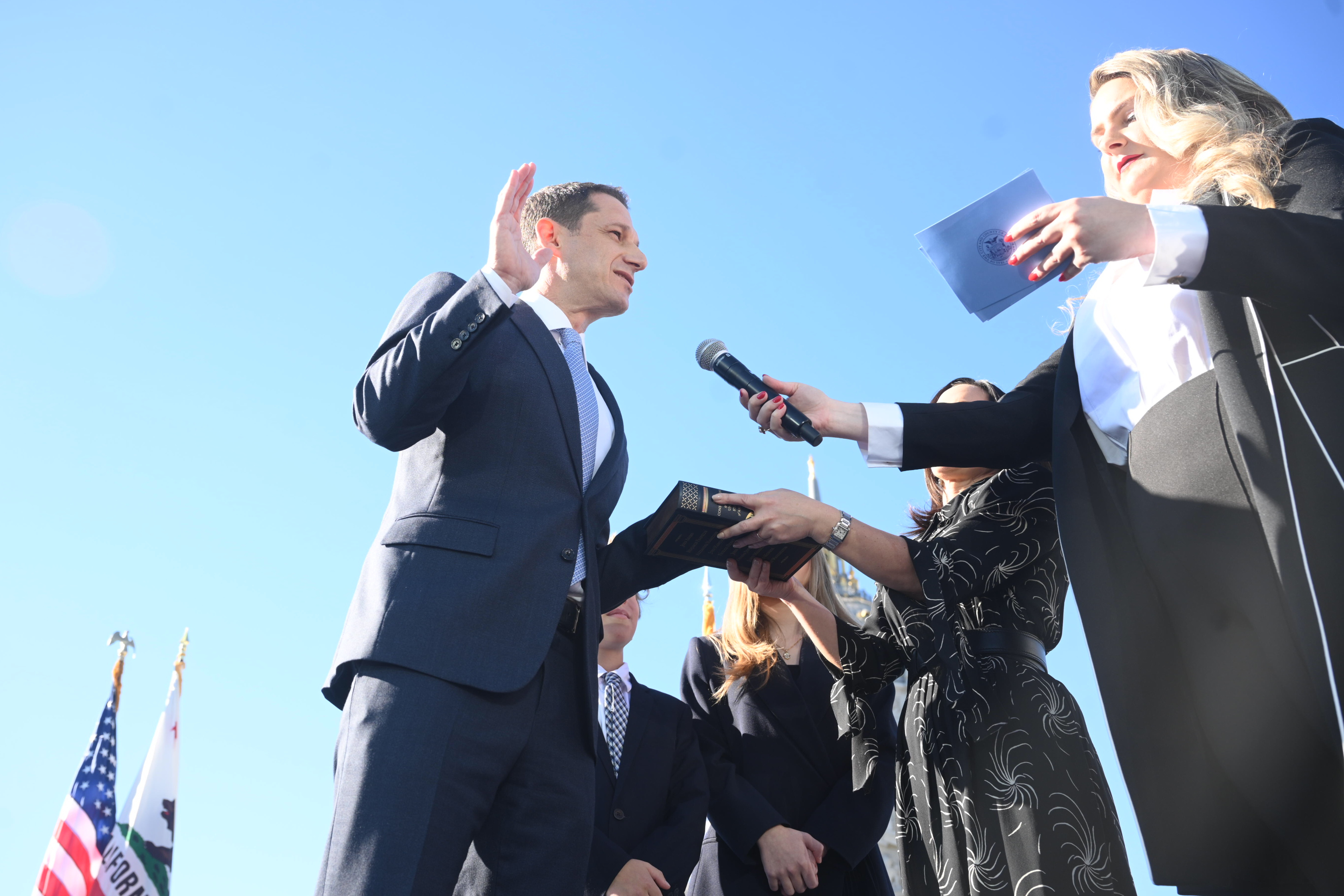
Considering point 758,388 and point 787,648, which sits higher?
point 758,388

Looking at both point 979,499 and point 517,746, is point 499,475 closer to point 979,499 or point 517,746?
point 517,746

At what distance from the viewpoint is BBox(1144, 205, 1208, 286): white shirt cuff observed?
2016 millimetres


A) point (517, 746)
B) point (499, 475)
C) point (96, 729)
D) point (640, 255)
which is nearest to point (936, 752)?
point (517, 746)

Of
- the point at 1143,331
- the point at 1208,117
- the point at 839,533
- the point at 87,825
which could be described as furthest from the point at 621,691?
the point at 87,825

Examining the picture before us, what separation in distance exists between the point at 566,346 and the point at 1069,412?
1.54 meters

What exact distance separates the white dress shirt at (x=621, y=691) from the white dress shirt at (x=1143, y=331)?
2541 mm

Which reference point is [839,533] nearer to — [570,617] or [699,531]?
[699,531]

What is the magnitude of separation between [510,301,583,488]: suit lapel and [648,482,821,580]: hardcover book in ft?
1.20

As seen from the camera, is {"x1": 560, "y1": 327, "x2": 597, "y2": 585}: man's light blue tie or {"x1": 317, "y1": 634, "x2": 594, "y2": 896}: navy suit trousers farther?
{"x1": 560, "y1": 327, "x2": 597, "y2": 585}: man's light blue tie

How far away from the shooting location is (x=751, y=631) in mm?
4926

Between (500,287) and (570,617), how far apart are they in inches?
34.8

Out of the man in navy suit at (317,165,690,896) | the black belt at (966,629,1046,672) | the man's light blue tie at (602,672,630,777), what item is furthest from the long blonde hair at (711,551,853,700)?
the man in navy suit at (317,165,690,896)

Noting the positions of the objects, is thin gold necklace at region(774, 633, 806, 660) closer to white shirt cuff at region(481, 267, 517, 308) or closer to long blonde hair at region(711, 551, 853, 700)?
long blonde hair at region(711, 551, 853, 700)

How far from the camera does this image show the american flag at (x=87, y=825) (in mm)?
9242
